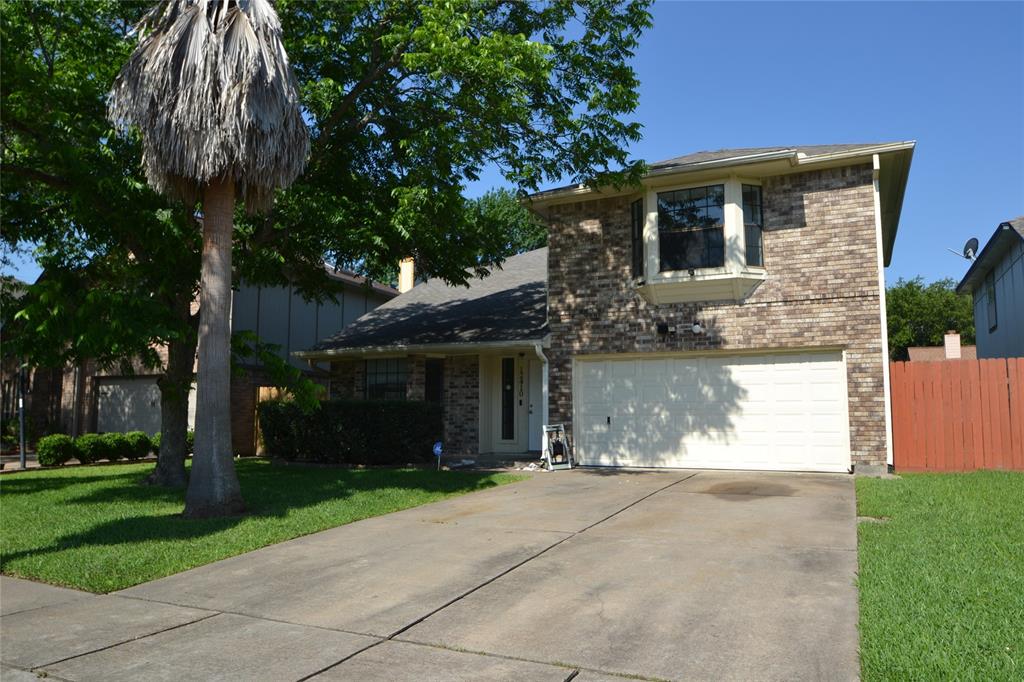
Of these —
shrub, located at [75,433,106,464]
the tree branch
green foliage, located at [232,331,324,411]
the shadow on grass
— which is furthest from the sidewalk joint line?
shrub, located at [75,433,106,464]

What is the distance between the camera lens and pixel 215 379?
31.6 ft

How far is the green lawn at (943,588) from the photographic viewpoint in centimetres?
396

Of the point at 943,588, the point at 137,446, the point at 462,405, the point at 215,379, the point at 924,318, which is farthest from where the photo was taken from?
the point at 924,318

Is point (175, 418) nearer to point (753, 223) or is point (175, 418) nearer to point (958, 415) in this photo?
point (753, 223)

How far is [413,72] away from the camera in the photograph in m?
12.9

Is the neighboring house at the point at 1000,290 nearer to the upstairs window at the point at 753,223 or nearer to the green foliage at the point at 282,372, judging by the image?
the upstairs window at the point at 753,223

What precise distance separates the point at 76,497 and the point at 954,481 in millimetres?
13546

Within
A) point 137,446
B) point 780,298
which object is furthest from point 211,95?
point 137,446

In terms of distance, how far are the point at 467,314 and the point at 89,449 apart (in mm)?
10236

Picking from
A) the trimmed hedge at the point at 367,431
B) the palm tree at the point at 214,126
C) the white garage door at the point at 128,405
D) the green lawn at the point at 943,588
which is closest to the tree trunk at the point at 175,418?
the palm tree at the point at 214,126

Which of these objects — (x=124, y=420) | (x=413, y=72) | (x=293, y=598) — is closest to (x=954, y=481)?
(x=293, y=598)

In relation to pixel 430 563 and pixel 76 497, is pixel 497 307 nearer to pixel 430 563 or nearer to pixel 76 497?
pixel 76 497

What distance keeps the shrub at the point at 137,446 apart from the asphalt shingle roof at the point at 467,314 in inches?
207

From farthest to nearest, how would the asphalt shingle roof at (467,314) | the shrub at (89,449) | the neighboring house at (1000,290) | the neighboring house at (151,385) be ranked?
the neighboring house at (151,385)
the shrub at (89,449)
the neighboring house at (1000,290)
the asphalt shingle roof at (467,314)
